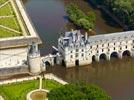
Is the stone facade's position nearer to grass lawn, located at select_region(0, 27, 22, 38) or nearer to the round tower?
the round tower

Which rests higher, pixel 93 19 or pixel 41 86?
pixel 93 19

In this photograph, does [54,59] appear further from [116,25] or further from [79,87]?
[116,25]

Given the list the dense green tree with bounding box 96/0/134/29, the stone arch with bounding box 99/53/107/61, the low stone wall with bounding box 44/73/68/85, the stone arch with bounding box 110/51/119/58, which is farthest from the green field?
the dense green tree with bounding box 96/0/134/29

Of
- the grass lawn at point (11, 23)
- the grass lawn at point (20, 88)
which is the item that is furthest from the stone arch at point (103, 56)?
the grass lawn at point (11, 23)

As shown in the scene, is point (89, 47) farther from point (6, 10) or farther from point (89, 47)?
point (6, 10)

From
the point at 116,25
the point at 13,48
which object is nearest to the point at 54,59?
the point at 13,48

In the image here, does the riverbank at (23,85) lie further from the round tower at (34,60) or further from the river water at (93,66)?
the river water at (93,66)

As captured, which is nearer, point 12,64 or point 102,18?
point 12,64
